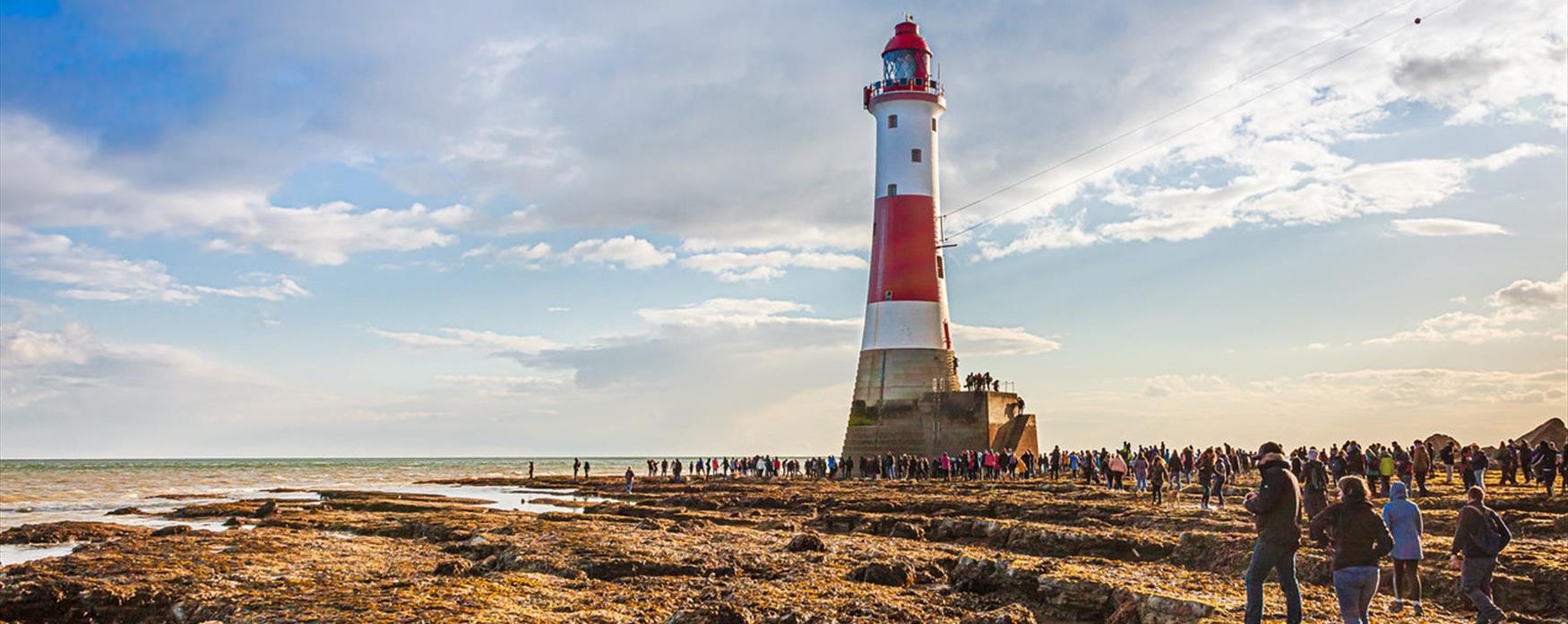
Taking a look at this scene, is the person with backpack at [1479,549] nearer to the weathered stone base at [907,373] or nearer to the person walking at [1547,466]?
the person walking at [1547,466]

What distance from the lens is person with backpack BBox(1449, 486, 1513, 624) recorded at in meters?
11.0

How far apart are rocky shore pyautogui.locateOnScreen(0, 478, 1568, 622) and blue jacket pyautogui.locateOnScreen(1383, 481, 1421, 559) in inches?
26.4

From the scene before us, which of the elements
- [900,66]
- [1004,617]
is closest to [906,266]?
[900,66]

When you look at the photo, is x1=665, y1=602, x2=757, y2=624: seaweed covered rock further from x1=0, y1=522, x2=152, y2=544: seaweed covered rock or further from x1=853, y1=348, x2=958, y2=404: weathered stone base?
x1=853, y1=348, x2=958, y2=404: weathered stone base

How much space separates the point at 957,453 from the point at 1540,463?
2382cm

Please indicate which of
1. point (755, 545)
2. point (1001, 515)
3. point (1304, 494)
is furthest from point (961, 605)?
point (1001, 515)

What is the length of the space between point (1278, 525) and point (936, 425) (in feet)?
116

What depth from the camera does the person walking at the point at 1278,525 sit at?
9.32 metres

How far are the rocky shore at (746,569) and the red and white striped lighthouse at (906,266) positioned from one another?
707 inches

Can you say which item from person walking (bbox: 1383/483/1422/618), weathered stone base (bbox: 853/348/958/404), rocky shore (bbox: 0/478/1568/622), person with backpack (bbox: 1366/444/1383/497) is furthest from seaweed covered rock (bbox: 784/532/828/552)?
weathered stone base (bbox: 853/348/958/404)

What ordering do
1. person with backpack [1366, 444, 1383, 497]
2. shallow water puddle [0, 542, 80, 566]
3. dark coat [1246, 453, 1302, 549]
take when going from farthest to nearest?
1. person with backpack [1366, 444, 1383, 497]
2. shallow water puddle [0, 542, 80, 566]
3. dark coat [1246, 453, 1302, 549]

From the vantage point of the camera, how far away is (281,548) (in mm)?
20109

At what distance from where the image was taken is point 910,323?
44688 millimetres

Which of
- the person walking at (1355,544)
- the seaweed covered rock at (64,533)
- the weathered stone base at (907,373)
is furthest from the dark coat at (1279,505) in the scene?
the weathered stone base at (907,373)
